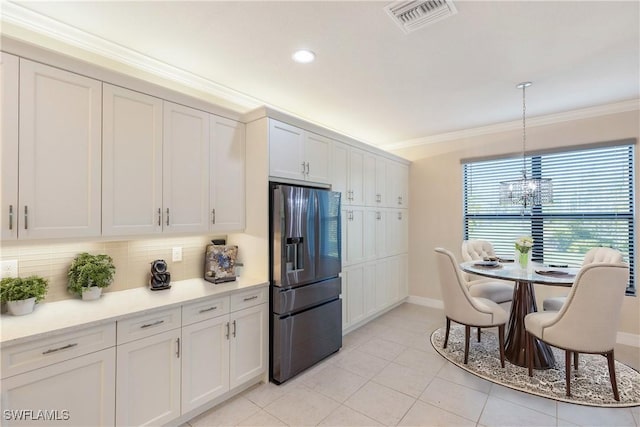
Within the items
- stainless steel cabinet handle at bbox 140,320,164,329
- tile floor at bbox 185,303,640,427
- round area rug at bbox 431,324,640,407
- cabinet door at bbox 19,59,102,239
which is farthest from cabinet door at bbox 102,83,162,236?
round area rug at bbox 431,324,640,407

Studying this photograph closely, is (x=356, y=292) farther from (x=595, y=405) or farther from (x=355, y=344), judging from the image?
(x=595, y=405)

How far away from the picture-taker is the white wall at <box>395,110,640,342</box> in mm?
3793

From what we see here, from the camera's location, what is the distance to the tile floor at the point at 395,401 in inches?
84.3

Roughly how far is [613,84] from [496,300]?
2.41 metres

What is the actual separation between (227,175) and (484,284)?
10.3ft

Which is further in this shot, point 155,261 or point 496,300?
point 496,300

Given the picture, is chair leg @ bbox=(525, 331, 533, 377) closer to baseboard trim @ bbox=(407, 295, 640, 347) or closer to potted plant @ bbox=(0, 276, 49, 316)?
baseboard trim @ bbox=(407, 295, 640, 347)

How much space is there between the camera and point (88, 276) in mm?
2043

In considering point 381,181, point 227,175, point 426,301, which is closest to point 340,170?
point 381,181

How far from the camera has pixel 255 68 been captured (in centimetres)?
260

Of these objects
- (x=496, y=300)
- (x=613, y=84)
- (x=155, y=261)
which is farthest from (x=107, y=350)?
(x=613, y=84)

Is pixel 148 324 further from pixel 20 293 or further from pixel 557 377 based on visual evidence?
pixel 557 377

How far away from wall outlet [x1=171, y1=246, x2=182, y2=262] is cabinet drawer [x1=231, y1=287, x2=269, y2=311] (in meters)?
0.66

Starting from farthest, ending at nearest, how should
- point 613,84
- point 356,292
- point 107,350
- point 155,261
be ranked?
point 356,292 → point 613,84 → point 155,261 → point 107,350
